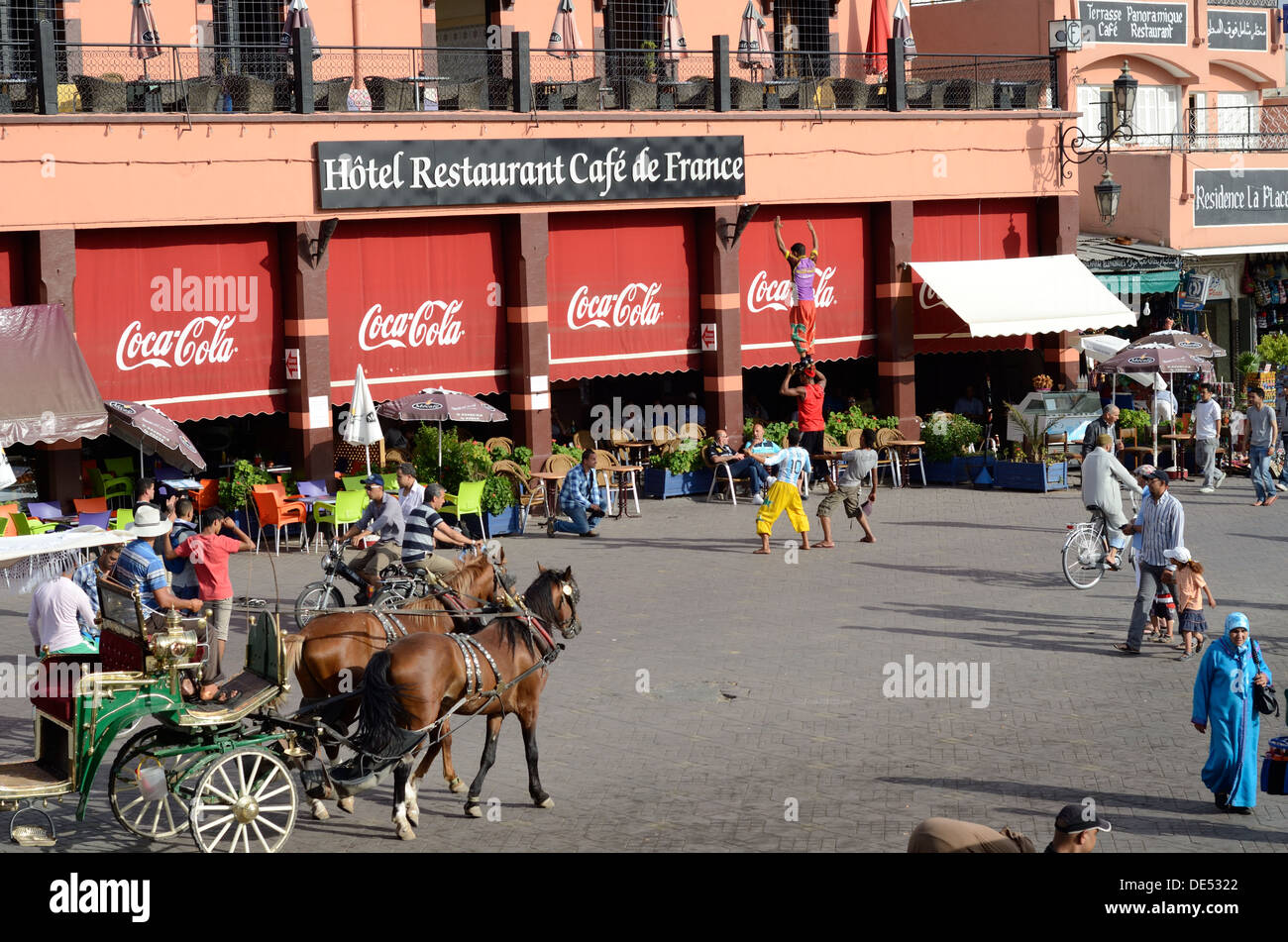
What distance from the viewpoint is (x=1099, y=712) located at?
556 inches

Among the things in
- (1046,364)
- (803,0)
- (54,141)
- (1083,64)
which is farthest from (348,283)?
(1083,64)

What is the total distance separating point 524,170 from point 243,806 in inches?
651

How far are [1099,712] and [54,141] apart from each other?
15651mm

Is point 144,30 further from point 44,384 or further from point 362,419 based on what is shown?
point 362,419

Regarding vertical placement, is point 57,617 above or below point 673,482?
above

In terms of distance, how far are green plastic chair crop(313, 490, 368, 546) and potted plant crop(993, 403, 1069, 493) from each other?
10.7 meters

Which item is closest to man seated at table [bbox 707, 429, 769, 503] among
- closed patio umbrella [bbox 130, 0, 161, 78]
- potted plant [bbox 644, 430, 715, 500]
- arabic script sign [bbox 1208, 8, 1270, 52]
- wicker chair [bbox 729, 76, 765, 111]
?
potted plant [bbox 644, 430, 715, 500]

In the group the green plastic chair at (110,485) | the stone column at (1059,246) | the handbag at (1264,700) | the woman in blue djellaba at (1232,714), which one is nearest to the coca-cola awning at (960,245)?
the stone column at (1059,246)

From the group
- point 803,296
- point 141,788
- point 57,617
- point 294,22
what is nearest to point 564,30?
point 294,22

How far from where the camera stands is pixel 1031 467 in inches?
1061

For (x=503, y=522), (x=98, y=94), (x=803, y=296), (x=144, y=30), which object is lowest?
(x=503, y=522)

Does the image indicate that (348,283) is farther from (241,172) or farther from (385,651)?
(385,651)

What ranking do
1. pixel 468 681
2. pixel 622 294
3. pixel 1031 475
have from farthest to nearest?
pixel 622 294, pixel 1031 475, pixel 468 681

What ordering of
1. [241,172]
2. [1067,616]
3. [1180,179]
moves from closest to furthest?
[1067,616] < [241,172] < [1180,179]
